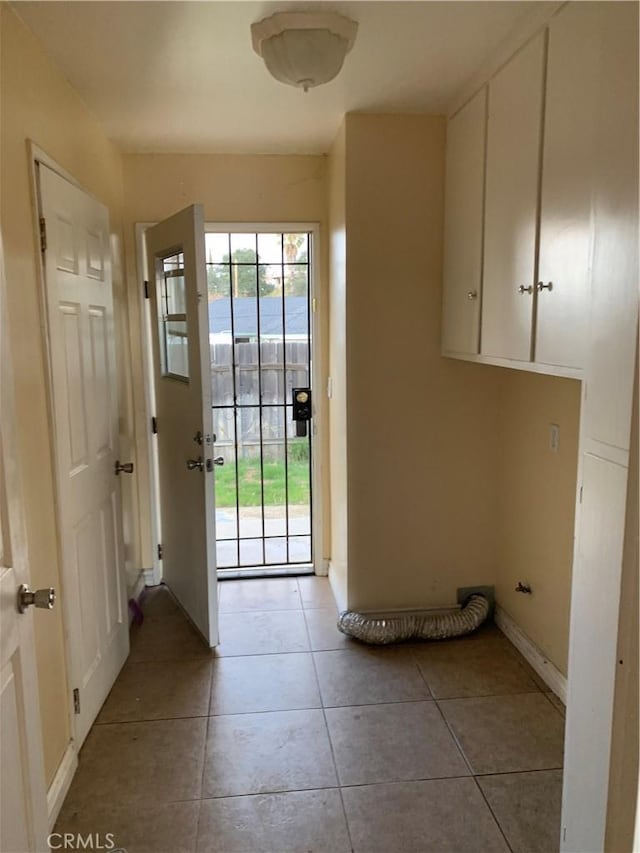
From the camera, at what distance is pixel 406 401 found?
9.40 ft

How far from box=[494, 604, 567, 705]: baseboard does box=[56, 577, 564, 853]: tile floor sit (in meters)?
0.04

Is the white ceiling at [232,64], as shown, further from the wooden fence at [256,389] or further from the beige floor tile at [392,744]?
the beige floor tile at [392,744]

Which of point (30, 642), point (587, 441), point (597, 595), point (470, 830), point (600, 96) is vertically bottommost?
point (470, 830)

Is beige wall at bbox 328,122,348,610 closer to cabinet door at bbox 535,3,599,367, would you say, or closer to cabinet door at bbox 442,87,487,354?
cabinet door at bbox 442,87,487,354

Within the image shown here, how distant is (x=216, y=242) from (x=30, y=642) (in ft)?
8.48

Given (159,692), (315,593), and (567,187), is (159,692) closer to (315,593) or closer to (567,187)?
(315,593)

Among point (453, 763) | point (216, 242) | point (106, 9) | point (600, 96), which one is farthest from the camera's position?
point (216, 242)

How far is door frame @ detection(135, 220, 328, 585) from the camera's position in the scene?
3.27 metres

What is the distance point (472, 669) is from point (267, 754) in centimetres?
99

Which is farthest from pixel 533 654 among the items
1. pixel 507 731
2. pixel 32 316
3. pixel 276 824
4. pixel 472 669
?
pixel 32 316

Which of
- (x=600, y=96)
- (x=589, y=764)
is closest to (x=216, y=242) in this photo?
(x=600, y=96)

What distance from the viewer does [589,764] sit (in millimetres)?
1280

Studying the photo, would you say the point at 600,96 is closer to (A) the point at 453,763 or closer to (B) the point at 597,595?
(B) the point at 597,595

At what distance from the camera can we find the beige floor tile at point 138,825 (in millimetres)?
1751
